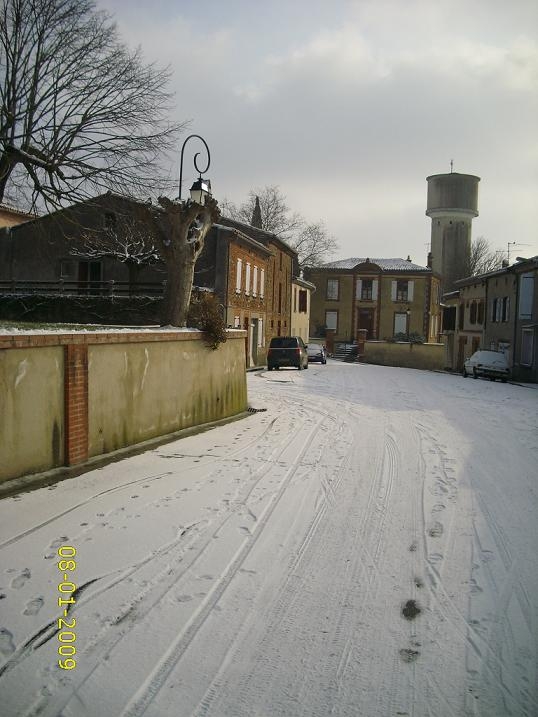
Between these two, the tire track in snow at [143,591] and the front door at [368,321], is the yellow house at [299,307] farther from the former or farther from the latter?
the tire track in snow at [143,591]

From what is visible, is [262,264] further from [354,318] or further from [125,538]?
[125,538]

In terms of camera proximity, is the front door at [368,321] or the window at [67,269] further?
the front door at [368,321]

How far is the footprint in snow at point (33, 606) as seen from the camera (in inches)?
166

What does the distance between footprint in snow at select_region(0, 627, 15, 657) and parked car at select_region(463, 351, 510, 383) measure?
28.6 meters

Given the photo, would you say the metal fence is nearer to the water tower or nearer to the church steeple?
the church steeple

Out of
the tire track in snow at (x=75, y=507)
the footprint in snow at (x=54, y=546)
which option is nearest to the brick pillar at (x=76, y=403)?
the tire track in snow at (x=75, y=507)

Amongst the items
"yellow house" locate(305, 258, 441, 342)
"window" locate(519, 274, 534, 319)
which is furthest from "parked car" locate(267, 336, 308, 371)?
"yellow house" locate(305, 258, 441, 342)

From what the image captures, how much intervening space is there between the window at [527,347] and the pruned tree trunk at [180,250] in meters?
21.6

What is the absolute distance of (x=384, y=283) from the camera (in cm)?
6475

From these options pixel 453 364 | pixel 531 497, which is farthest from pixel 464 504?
pixel 453 364

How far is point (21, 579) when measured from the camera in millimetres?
4719

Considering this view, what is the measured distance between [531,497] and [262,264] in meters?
31.3

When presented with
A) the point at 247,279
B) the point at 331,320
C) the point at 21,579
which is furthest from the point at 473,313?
the point at 21,579

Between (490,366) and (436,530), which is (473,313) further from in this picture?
(436,530)
